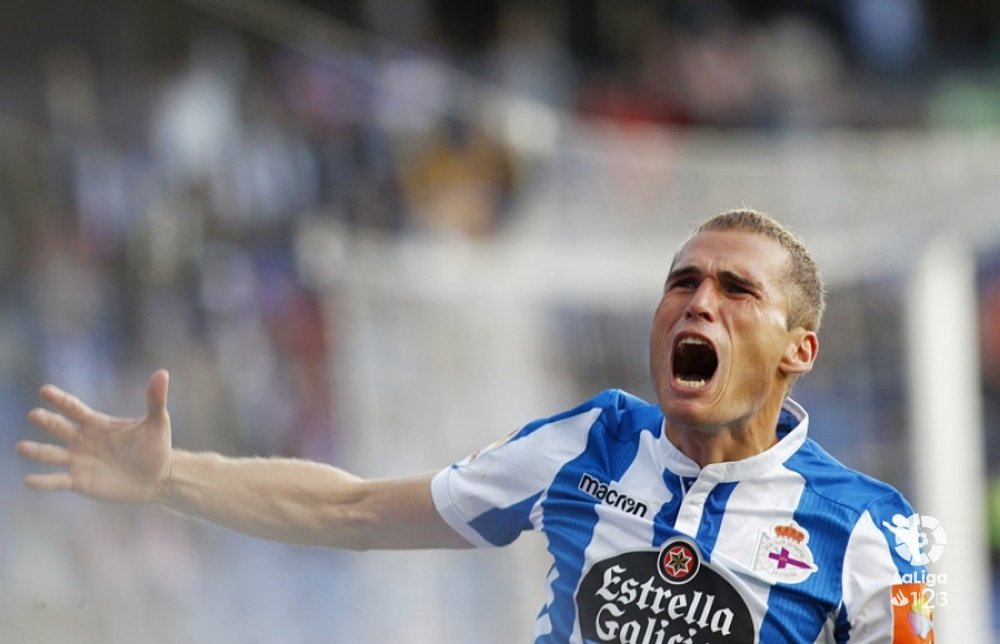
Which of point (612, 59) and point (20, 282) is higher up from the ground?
point (612, 59)

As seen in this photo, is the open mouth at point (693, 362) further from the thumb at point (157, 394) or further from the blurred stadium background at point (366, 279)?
the blurred stadium background at point (366, 279)

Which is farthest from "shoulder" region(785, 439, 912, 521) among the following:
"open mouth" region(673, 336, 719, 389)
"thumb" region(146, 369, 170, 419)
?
"thumb" region(146, 369, 170, 419)

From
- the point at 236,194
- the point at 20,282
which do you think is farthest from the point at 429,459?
the point at 20,282

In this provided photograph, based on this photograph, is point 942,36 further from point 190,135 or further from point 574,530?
point 574,530

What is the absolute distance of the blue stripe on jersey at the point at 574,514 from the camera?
2920mm

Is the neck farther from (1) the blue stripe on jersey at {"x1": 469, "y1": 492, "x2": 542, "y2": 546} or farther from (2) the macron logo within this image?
(1) the blue stripe on jersey at {"x1": 469, "y1": 492, "x2": 542, "y2": 546}

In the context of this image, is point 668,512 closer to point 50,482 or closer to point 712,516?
point 712,516

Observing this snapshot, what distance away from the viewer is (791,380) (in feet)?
9.70

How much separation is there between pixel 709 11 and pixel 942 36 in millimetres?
2013

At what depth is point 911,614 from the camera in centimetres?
265

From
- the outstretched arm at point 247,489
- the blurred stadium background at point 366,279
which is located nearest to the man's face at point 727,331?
the outstretched arm at point 247,489

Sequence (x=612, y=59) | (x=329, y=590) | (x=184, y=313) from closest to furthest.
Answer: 1. (x=329, y=590)
2. (x=184, y=313)
3. (x=612, y=59)

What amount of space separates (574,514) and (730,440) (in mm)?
333

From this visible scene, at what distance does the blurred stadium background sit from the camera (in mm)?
5609
